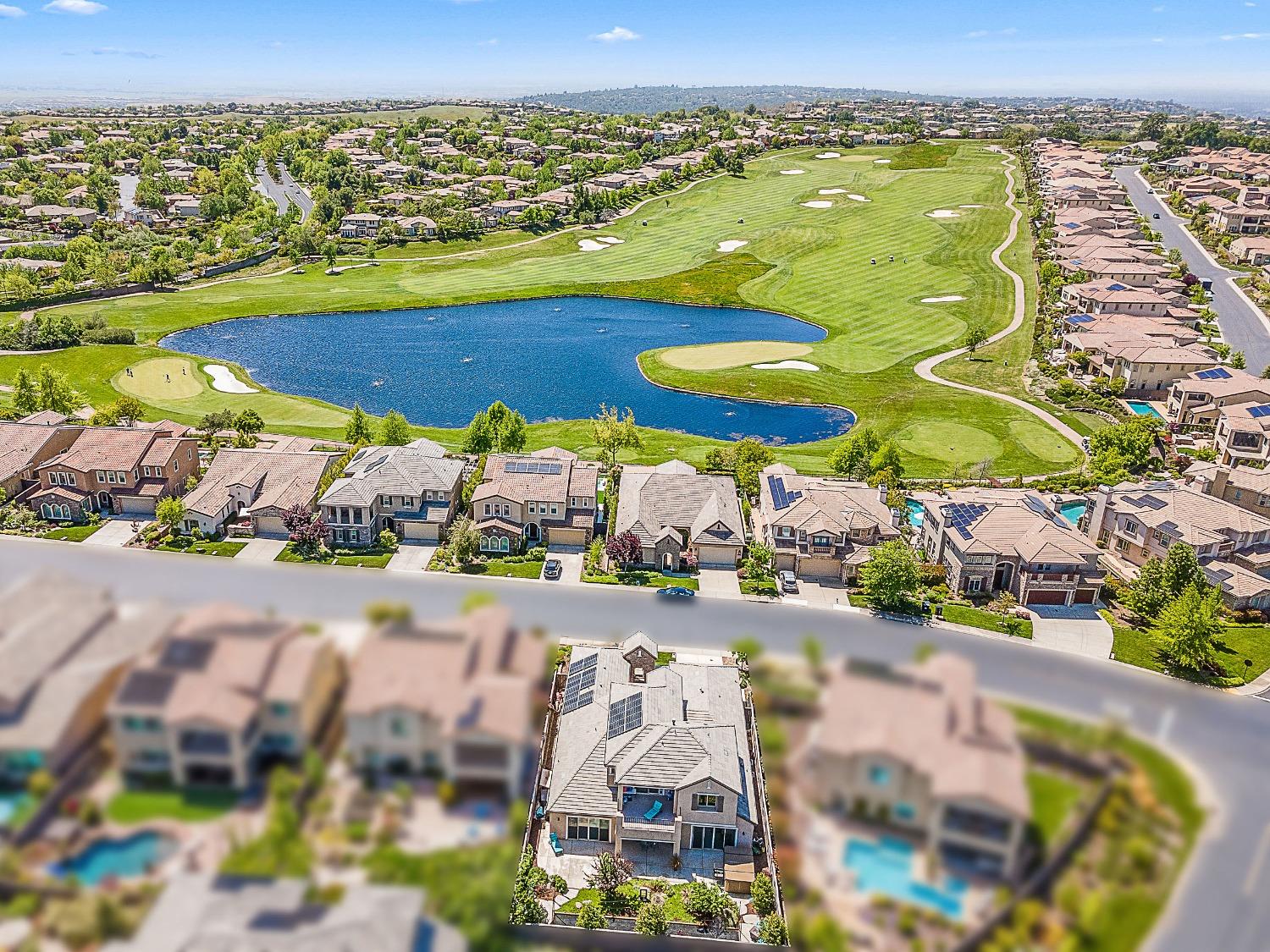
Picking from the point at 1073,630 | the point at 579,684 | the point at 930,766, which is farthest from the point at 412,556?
the point at 930,766

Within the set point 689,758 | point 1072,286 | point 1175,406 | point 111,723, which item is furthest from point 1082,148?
point 111,723

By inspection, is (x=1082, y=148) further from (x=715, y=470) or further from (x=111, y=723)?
(x=111, y=723)

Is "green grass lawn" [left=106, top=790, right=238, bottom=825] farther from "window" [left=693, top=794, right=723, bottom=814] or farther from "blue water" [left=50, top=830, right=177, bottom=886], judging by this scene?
"window" [left=693, top=794, right=723, bottom=814]

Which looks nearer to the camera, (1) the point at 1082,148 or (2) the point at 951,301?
(2) the point at 951,301

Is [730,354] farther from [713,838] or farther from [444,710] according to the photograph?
[444,710]

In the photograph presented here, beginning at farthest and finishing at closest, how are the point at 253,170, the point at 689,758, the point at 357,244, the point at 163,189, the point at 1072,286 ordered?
the point at 253,170 < the point at 163,189 < the point at 357,244 < the point at 1072,286 < the point at 689,758

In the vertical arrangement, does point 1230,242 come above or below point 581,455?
above
